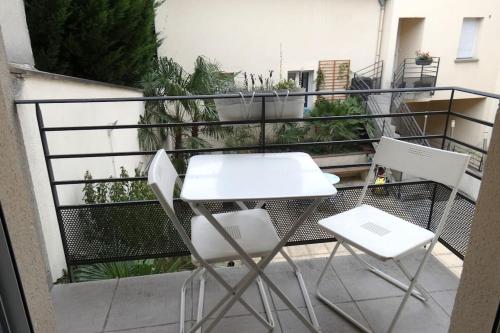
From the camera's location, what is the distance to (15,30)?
2.65m

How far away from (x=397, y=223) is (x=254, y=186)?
80 centimetres

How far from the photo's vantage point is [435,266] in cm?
223

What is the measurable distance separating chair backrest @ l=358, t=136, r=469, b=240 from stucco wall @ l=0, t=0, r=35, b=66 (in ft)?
8.67

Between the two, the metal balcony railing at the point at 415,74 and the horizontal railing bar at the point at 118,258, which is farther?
the metal balcony railing at the point at 415,74

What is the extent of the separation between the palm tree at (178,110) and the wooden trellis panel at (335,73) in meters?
4.31

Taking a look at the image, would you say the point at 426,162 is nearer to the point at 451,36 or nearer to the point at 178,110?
the point at 178,110

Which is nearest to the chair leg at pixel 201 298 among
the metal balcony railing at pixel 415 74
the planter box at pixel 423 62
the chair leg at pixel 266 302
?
the chair leg at pixel 266 302

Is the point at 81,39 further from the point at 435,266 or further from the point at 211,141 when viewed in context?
the point at 435,266

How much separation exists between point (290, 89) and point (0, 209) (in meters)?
1.62

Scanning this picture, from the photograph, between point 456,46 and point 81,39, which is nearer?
point 81,39

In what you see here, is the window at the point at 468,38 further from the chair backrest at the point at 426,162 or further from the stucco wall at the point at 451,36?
the chair backrest at the point at 426,162

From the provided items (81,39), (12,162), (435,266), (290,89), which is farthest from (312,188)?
(81,39)

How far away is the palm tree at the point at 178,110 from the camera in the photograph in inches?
231

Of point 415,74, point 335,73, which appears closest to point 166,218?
point 335,73
